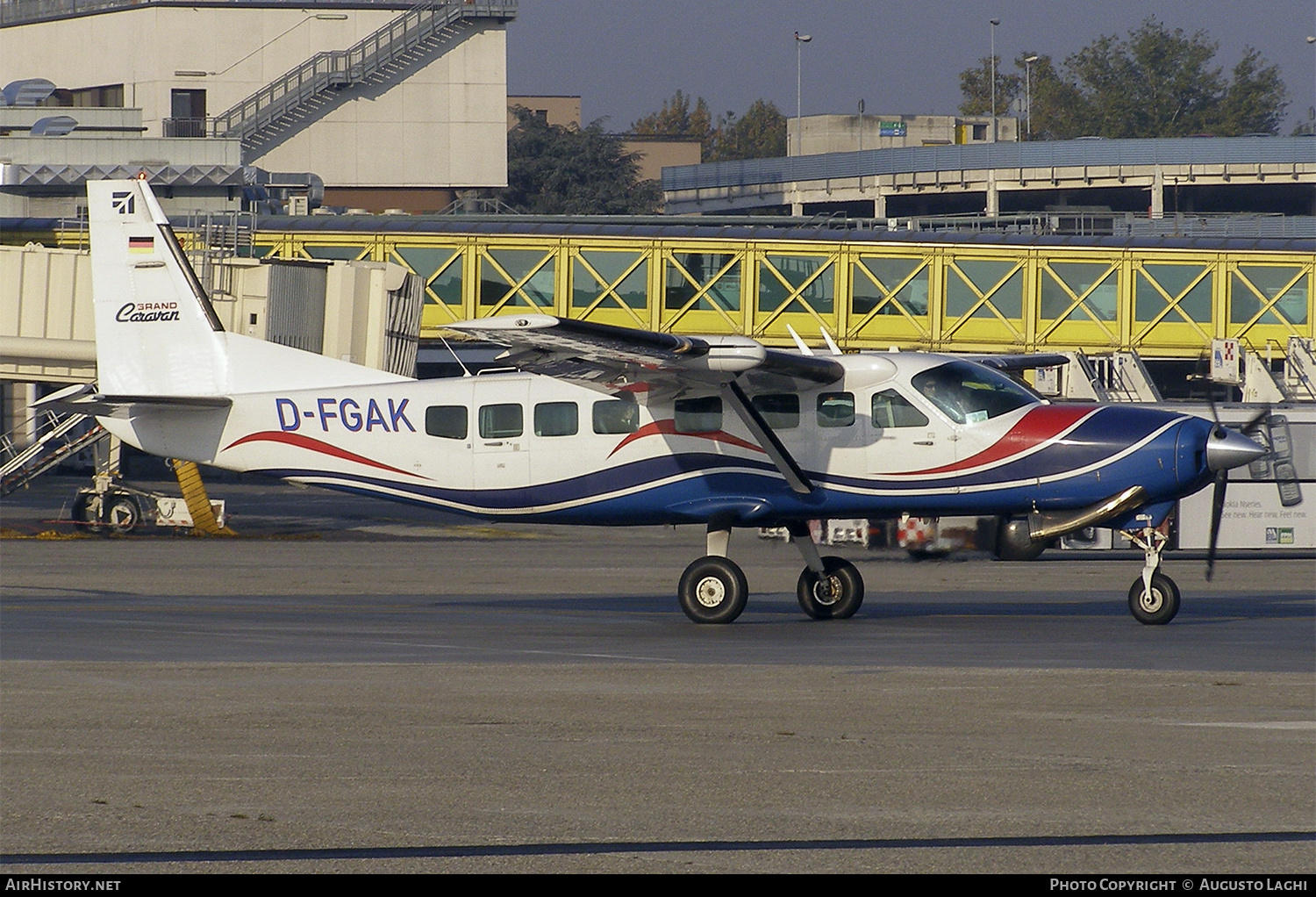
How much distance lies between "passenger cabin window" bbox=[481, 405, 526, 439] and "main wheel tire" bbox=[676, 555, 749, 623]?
2.51 metres

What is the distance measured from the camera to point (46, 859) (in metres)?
6.91

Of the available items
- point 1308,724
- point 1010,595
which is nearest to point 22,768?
point 1308,724

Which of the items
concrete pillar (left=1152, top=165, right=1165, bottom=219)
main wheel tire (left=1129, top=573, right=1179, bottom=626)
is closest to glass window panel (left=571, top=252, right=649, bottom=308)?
main wheel tire (left=1129, top=573, right=1179, bottom=626)

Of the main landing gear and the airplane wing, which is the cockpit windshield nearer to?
the airplane wing

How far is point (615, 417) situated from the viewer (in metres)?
17.6

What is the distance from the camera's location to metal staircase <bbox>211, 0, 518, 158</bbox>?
7075 cm

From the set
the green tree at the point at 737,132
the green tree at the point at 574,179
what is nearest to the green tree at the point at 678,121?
the green tree at the point at 737,132

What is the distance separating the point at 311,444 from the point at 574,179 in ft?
255

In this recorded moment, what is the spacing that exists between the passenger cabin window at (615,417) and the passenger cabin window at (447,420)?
148 cm

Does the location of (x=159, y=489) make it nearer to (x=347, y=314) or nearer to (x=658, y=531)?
(x=347, y=314)

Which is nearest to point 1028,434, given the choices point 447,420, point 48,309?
point 447,420

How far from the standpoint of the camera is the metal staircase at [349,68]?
70.8m

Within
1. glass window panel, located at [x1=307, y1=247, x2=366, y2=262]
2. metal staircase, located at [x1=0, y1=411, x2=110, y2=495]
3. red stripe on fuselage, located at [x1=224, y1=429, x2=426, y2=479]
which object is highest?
glass window panel, located at [x1=307, y1=247, x2=366, y2=262]

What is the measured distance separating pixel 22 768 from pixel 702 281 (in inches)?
1249
